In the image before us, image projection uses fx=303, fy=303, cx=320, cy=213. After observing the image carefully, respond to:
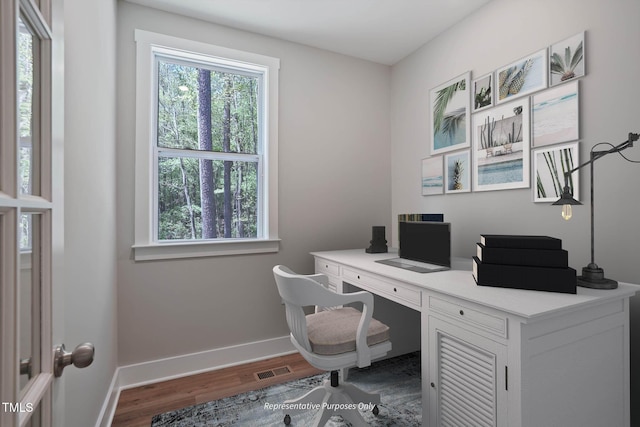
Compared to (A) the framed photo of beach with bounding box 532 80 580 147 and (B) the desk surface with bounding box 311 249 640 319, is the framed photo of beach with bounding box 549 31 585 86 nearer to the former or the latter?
(A) the framed photo of beach with bounding box 532 80 580 147

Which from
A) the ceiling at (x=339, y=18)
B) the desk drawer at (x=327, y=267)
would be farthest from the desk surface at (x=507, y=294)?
the ceiling at (x=339, y=18)

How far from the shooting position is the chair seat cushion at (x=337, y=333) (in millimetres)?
1537

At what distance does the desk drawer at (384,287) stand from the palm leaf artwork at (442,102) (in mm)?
1368

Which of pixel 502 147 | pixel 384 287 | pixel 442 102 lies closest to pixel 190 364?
pixel 384 287

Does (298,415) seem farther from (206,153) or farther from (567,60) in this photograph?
(567,60)

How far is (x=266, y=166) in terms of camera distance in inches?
103

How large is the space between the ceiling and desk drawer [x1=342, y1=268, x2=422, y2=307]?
1943 mm

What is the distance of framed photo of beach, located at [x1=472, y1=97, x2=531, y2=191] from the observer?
1.91 m

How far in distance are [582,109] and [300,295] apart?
5.98 ft

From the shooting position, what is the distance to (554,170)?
5.76 ft

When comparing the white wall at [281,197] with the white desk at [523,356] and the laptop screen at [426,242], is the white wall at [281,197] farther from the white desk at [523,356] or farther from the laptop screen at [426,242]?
the white desk at [523,356]

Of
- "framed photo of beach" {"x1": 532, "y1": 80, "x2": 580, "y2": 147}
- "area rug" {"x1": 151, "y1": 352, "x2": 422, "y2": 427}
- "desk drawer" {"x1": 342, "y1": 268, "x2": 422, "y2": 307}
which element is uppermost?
"framed photo of beach" {"x1": 532, "y1": 80, "x2": 580, "y2": 147}

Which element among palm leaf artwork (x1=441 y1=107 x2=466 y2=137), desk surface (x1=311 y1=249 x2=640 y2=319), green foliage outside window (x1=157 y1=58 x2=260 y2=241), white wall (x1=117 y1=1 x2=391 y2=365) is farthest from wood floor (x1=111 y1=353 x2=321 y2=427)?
palm leaf artwork (x1=441 y1=107 x2=466 y2=137)

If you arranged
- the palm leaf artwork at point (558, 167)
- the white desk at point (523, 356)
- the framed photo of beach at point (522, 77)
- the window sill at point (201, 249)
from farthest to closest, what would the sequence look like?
the window sill at point (201, 249), the framed photo of beach at point (522, 77), the palm leaf artwork at point (558, 167), the white desk at point (523, 356)
